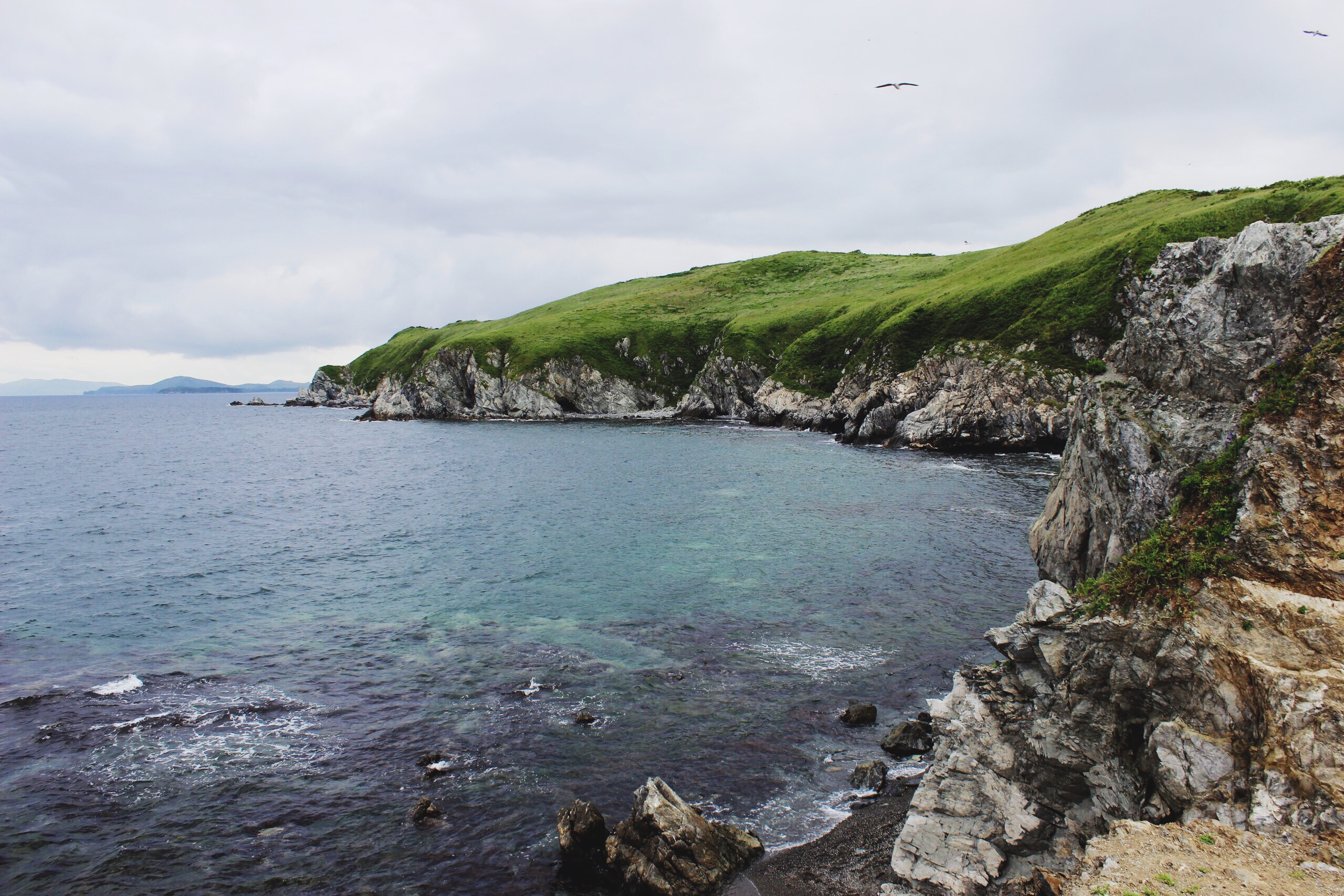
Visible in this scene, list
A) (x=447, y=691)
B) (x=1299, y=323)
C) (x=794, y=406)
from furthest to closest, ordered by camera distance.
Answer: (x=794, y=406) → (x=447, y=691) → (x=1299, y=323)

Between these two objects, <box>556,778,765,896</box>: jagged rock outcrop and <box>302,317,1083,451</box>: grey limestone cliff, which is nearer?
<box>556,778,765,896</box>: jagged rock outcrop

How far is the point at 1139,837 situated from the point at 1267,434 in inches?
424

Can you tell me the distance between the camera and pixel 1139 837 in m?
13.4

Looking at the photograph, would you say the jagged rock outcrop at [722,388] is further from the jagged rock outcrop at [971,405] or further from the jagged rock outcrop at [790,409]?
the jagged rock outcrop at [971,405]

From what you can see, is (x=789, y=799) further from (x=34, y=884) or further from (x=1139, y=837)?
(x=34, y=884)

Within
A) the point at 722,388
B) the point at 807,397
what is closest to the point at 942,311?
the point at 807,397

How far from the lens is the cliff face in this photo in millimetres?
13344

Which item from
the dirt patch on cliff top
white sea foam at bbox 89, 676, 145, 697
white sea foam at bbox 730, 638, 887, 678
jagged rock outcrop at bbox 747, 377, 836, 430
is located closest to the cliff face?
the dirt patch on cliff top

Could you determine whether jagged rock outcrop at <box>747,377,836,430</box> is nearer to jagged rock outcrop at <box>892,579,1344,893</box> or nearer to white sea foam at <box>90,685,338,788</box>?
jagged rock outcrop at <box>892,579,1344,893</box>

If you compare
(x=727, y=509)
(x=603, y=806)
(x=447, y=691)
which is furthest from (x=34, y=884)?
(x=727, y=509)

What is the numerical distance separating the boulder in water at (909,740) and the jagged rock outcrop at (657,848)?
7.38 m

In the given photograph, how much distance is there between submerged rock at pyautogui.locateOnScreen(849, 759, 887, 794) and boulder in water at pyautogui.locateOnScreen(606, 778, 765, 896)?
15.1ft

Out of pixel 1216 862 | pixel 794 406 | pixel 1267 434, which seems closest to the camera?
pixel 1216 862

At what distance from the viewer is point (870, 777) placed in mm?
22375
